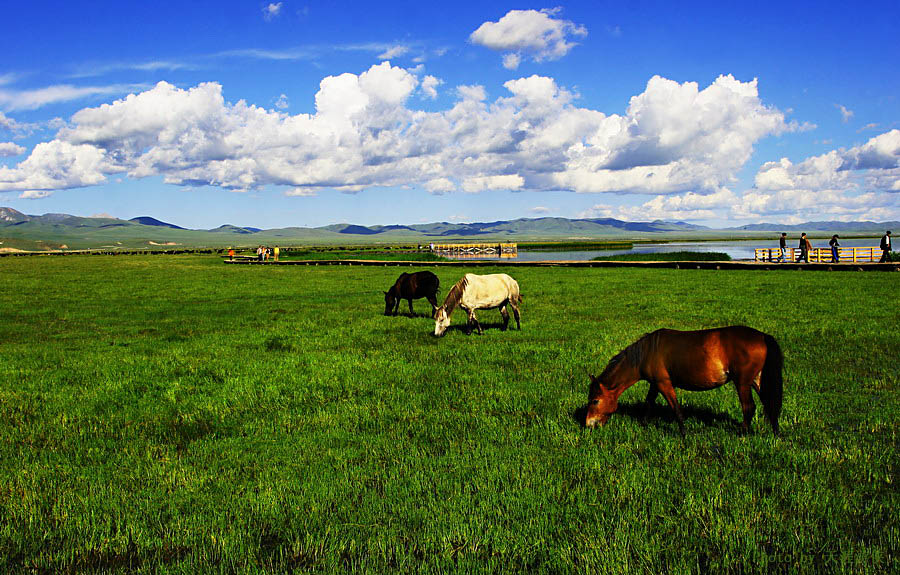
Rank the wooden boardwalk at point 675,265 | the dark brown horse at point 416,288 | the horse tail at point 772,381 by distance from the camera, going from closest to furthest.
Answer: the horse tail at point 772,381
the dark brown horse at point 416,288
the wooden boardwalk at point 675,265

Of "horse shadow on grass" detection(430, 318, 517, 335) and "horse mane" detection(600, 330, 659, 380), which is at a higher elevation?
"horse mane" detection(600, 330, 659, 380)

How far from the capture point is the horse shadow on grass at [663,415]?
732cm

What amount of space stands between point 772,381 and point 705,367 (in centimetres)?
77

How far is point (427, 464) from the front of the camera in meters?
6.18

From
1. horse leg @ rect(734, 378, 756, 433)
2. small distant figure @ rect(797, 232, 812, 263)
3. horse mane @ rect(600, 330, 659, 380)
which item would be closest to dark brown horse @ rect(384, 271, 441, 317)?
horse mane @ rect(600, 330, 659, 380)

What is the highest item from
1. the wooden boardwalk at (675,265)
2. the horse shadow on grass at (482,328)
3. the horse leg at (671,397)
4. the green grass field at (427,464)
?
the wooden boardwalk at (675,265)

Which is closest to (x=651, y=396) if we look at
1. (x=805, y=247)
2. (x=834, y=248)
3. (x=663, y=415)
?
(x=663, y=415)

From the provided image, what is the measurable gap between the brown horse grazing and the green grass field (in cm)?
44

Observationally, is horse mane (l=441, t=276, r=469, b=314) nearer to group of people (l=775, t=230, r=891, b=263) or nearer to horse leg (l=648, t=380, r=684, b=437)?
horse leg (l=648, t=380, r=684, b=437)

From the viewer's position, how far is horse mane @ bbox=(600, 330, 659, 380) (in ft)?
22.9

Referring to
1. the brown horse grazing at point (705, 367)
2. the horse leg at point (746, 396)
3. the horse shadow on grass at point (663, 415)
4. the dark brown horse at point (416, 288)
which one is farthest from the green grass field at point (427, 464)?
the dark brown horse at point (416, 288)

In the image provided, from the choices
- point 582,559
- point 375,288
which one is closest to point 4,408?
point 582,559

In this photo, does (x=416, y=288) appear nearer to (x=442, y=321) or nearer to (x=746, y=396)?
(x=442, y=321)

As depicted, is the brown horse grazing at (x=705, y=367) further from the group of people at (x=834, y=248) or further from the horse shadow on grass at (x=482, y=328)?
the group of people at (x=834, y=248)
